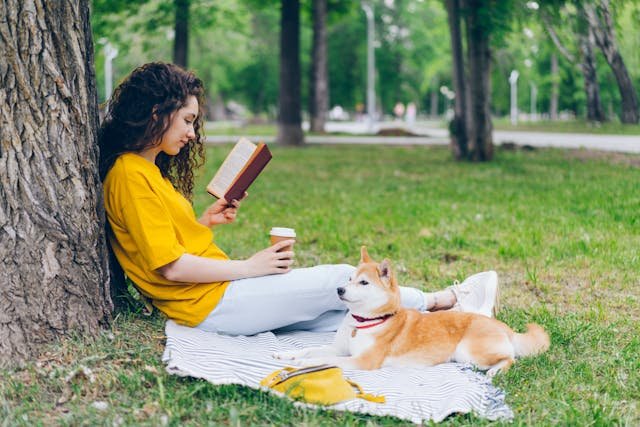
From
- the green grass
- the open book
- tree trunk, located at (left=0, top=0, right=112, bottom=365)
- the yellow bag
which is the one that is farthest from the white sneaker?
tree trunk, located at (left=0, top=0, right=112, bottom=365)

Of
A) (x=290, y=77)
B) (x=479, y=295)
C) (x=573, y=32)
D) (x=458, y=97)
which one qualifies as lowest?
(x=479, y=295)

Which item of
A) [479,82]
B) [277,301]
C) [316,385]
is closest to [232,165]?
[277,301]

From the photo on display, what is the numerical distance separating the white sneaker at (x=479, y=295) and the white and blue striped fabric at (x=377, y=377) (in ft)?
2.40

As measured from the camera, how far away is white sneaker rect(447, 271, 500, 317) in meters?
4.68

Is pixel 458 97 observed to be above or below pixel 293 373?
above

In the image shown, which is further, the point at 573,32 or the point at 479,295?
the point at 573,32

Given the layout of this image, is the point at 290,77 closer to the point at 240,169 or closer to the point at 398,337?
the point at 240,169

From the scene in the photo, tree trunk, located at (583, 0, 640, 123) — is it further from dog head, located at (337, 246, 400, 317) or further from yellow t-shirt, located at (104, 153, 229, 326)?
yellow t-shirt, located at (104, 153, 229, 326)

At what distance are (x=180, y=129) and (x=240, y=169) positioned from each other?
38 cm

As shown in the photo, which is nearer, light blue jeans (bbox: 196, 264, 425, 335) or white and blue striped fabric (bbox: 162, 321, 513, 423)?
white and blue striped fabric (bbox: 162, 321, 513, 423)

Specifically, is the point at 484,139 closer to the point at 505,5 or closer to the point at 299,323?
the point at 505,5

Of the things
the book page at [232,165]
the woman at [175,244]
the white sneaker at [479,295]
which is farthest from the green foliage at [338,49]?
the woman at [175,244]

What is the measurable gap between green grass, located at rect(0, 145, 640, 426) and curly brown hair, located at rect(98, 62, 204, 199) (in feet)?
3.02

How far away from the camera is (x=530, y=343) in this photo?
4148 mm
